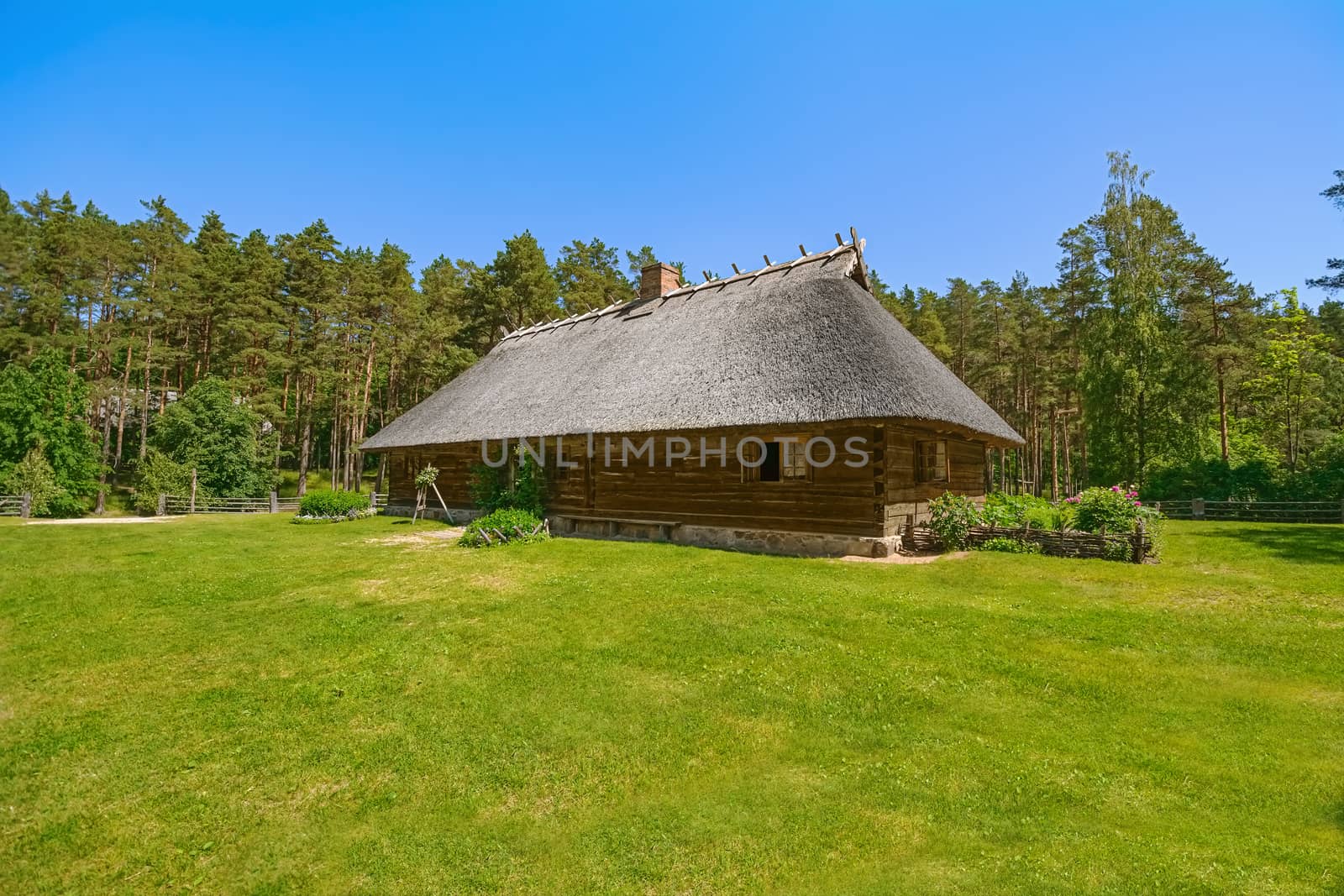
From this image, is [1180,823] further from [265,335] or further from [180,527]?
[265,335]

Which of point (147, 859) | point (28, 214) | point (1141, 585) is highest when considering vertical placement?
point (28, 214)

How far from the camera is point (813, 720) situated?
5.44 metres

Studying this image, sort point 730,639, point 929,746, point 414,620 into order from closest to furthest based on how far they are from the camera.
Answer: point 929,746, point 730,639, point 414,620

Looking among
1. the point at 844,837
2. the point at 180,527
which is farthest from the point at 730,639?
the point at 180,527

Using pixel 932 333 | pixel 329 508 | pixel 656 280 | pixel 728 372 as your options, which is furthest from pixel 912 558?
pixel 932 333

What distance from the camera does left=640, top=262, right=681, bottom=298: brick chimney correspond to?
Answer: 23016mm

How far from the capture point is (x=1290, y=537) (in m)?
15.0

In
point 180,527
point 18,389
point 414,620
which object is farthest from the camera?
point 18,389

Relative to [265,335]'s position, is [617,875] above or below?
below

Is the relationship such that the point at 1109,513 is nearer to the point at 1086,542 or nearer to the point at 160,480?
the point at 1086,542

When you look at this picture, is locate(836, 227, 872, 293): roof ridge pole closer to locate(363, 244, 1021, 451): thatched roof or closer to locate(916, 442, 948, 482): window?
locate(363, 244, 1021, 451): thatched roof

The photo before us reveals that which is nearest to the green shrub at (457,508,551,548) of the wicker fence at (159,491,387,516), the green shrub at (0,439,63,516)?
the wicker fence at (159,491,387,516)

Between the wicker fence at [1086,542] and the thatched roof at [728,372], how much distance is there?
278 cm

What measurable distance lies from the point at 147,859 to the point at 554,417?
1468cm
